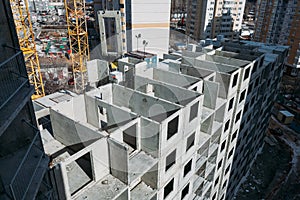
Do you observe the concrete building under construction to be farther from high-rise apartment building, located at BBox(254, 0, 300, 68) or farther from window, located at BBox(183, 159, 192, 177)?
high-rise apartment building, located at BBox(254, 0, 300, 68)

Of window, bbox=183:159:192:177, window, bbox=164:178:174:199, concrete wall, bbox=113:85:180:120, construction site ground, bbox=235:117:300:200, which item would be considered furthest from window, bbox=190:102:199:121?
construction site ground, bbox=235:117:300:200

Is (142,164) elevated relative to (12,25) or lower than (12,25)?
lower

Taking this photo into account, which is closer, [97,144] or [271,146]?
[97,144]

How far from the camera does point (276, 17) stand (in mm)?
57719

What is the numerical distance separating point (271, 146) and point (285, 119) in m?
7.73

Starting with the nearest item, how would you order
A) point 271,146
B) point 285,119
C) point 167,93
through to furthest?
point 167,93, point 271,146, point 285,119

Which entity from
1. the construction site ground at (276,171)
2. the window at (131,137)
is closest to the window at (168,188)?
the window at (131,137)

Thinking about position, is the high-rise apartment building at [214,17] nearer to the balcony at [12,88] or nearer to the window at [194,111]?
the window at [194,111]

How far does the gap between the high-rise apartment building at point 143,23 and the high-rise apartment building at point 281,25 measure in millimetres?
29987

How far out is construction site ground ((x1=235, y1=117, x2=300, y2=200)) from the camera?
2548cm

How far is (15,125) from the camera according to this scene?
5.04 meters

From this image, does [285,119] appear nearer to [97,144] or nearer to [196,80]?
[196,80]

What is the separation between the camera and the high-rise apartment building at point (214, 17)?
6450 cm

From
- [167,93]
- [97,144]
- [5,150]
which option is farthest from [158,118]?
[5,150]
